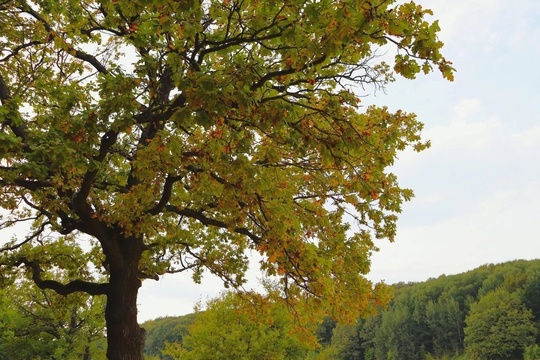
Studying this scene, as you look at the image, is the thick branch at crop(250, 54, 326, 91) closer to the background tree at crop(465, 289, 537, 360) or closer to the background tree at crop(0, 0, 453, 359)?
the background tree at crop(0, 0, 453, 359)

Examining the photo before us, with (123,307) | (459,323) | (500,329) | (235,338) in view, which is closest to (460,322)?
(459,323)

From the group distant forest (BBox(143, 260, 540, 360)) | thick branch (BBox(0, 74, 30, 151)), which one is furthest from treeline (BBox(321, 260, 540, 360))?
thick branch (BBox(0, 74, 30, 151))

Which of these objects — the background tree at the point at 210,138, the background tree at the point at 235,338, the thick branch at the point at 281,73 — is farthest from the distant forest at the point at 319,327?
the thick branch at the point at 281,73

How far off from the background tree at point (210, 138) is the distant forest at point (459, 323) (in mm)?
74713

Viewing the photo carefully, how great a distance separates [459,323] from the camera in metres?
103

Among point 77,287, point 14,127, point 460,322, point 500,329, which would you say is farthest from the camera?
point 460,322

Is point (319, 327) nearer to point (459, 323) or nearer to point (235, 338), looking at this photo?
point (459, 323)

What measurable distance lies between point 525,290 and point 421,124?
97.7m

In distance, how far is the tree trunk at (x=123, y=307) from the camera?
408 inches

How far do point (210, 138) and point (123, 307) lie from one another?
524 cm

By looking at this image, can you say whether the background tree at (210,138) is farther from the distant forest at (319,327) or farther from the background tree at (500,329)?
the background tree at (500,329)

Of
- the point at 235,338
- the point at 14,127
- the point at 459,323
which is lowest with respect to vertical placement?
the point at 459,323

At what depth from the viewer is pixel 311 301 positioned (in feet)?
34.0

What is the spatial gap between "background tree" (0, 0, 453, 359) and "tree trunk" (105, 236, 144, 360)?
30mm
